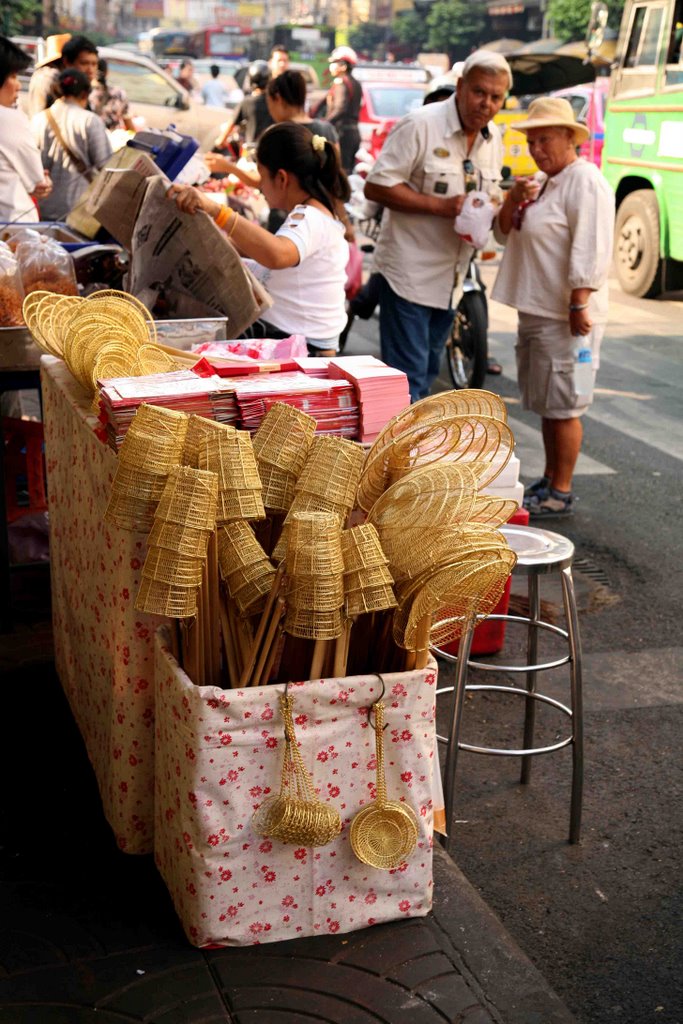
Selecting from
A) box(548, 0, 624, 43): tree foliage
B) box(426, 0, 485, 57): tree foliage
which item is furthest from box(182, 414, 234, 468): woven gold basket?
box(426, 0, 485, 57): tree foliage

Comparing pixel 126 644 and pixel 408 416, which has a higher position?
pixel 408 416

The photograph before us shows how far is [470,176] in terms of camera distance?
5.49 m

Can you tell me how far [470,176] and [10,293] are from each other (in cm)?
249

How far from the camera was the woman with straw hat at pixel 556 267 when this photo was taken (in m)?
5.10

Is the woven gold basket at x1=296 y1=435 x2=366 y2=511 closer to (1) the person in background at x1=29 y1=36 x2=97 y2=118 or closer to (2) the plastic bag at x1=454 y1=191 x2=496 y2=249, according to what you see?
(2) the plastic bag at x1=454 y1=191 x2=496 y2=249

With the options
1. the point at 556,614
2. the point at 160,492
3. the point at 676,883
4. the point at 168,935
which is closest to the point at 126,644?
the point at 160,492

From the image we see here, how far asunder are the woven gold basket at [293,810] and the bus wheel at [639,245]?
33.1ft

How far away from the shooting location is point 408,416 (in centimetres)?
249

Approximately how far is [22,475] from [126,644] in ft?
8.59

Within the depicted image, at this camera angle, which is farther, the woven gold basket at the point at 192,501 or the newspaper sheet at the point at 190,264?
the newspaper sheet at the point at 190,264

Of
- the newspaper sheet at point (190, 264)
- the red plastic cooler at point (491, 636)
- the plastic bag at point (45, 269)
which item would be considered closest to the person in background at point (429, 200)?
the red plastic cooler at point (491, 636)

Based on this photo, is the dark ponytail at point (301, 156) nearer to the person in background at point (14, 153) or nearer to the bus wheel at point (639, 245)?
the person in background at point (14, 153)

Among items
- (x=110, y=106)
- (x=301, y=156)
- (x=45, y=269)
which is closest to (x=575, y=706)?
(x=301, y=156)

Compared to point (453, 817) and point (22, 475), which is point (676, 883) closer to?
point (453, 817)
